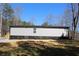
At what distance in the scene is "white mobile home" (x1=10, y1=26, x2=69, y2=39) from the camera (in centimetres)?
545

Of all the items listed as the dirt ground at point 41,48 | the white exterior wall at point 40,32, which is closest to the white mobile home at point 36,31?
the white exterior wall at point 40,32

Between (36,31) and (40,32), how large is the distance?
0.08 m

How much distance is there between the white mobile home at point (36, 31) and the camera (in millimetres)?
5453

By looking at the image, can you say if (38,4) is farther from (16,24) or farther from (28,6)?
(16,24)

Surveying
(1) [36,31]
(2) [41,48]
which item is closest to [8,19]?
(1) [36,31]

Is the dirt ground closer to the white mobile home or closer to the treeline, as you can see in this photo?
the white mobile home

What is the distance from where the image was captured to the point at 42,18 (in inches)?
216

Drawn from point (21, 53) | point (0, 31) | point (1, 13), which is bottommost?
point (21, 53)

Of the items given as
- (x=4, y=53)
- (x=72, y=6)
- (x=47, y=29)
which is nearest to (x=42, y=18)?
(x=47, y=29)

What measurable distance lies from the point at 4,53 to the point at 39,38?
74cm

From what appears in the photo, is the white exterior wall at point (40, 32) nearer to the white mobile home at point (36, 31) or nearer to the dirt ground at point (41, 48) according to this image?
the white mobile home at point (36, 31)

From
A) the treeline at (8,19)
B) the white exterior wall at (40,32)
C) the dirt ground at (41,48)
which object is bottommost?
the dirt ground at (41,48)

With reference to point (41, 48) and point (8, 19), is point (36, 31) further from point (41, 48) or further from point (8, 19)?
point (8, 19)

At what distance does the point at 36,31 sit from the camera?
5.50 metres
